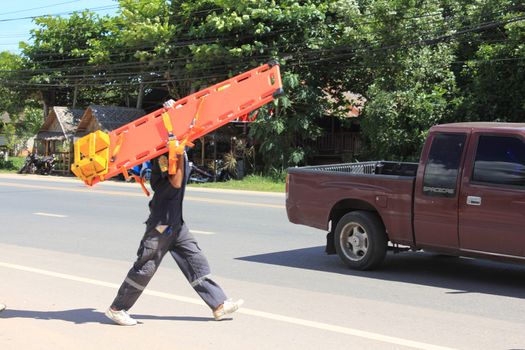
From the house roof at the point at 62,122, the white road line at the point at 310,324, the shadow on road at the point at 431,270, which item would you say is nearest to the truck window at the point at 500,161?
the shadow on road at the point at 431,270

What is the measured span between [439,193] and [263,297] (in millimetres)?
2375

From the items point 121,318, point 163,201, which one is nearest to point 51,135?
point 121,318

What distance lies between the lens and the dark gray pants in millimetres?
5727

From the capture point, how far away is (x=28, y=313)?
20.7 feet

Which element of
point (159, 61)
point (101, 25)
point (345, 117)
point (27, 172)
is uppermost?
point (101, 25)

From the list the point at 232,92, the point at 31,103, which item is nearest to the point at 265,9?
the point at 232,92

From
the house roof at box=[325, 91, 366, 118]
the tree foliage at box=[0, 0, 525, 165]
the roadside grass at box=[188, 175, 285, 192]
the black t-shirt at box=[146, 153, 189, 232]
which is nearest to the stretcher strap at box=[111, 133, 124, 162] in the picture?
the black t-shirt at box=[146, 153, 189, 232]

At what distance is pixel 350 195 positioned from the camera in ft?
27.9

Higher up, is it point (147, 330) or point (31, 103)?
point (31, 103)

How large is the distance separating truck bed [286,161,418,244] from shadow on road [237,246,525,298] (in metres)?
0.57

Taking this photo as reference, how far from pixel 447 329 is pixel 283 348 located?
159 centimetres

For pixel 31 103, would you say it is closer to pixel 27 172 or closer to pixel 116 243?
pixel 27 172

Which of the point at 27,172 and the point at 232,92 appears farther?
the point at 27,172

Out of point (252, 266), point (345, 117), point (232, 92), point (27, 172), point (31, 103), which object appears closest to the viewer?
point (232, 92)
